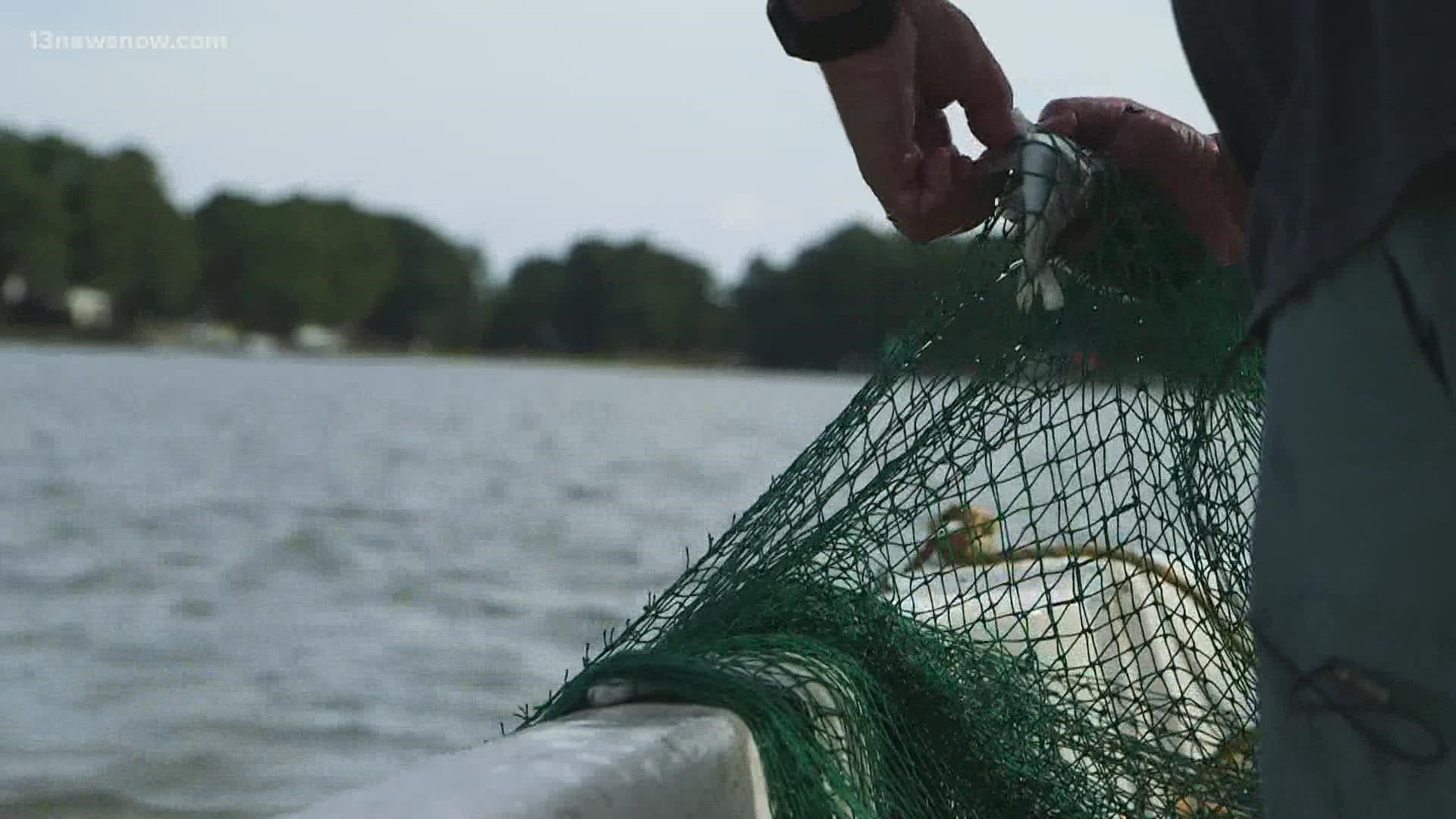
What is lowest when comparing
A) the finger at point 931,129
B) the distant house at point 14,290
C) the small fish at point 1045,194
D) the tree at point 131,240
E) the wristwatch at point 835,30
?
the distant house at point 14,290

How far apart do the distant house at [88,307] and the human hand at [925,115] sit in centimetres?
7460

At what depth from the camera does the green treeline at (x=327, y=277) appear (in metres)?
68.6

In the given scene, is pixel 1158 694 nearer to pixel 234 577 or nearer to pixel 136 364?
pixel 234 577

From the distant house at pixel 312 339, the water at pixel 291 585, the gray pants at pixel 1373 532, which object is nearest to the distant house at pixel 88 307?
the distant house at pixel 312 339

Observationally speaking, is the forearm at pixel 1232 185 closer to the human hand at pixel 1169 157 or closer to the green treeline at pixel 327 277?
the human hand at pixel 1169 157

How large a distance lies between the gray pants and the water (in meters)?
Answer: 0.92

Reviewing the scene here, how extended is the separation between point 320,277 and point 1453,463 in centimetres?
8238

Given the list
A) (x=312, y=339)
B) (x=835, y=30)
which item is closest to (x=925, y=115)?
(x=835, y=30)

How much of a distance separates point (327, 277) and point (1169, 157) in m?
82.3

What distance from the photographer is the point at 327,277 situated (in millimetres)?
81062

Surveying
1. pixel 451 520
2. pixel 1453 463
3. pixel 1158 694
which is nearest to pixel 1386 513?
pixel 1453 463

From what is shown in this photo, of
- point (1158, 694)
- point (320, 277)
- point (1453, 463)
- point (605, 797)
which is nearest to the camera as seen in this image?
point (1453, 463)

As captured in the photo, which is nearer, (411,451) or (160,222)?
(411,451)

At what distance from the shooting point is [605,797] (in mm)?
1510
